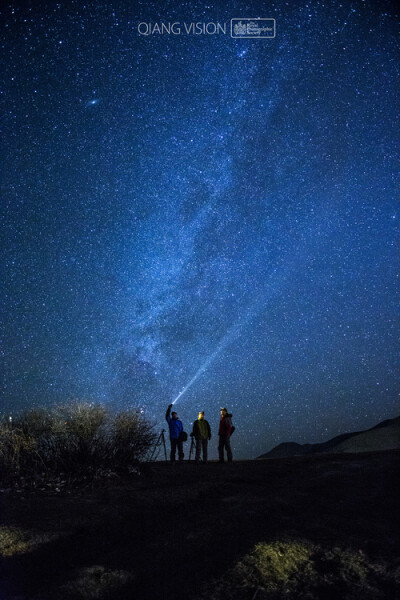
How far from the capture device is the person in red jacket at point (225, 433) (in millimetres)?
12680

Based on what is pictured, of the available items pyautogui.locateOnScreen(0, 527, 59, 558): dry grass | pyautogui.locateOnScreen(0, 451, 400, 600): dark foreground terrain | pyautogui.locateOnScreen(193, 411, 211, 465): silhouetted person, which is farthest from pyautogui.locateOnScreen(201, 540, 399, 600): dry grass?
pyautogui.locateOnScreen(193, 411, 211, 465): silhouetted person

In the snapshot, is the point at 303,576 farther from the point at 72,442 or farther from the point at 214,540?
the point at 72,442

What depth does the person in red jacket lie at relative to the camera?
12680 mm

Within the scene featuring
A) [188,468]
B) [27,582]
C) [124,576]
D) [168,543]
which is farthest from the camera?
[188,468]

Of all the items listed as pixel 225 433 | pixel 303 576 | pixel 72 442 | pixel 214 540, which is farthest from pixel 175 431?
pixel 303 576

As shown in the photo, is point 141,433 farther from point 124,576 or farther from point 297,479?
point 124,576

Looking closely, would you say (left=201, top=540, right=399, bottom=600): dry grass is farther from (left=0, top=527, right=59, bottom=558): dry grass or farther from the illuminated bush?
the illuminated bush

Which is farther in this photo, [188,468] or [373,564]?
[188,468]

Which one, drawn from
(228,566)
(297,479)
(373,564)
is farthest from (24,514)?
(373,564)

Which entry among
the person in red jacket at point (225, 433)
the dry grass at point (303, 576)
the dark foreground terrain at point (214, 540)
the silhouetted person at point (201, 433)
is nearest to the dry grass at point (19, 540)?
the dark foreground terrain at point (214, 540)

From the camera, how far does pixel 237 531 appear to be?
451 centimetres

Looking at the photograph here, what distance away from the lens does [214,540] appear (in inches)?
170

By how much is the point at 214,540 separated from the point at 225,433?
869 centimetres

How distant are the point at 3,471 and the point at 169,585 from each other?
6.87 m
